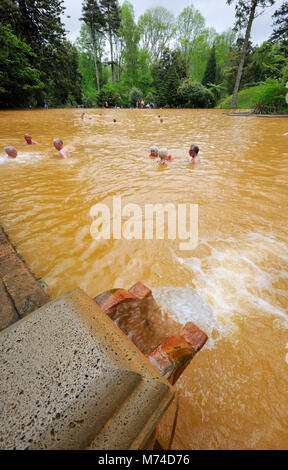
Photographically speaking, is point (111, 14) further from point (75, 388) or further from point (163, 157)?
point (75, 388)

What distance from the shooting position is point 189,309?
A: 1.78m

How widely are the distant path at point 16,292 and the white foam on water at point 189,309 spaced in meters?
1.03

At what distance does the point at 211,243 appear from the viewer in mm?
2555

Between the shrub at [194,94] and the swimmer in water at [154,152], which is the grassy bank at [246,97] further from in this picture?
the swimmer in water at [154,152]

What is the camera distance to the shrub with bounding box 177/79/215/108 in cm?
2645

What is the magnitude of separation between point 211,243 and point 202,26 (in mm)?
57884

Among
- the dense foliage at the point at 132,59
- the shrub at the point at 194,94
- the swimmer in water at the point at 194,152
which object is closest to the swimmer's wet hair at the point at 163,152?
the swimmer in water at the point at 194,152

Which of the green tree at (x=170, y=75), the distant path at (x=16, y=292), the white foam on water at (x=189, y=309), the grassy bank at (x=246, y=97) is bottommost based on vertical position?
the white foam on water at (x=189, y=309)

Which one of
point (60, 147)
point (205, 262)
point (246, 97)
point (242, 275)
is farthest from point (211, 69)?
point (242, 275)

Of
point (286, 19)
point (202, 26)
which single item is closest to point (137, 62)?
point (202, 26)

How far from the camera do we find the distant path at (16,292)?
4.09 ft

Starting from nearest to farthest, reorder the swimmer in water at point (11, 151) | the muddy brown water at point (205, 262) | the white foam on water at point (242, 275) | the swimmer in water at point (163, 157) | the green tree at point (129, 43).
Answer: the muddy brown water at point (205, 262) → the white foam on water at point (242, 275) → the swimmer in water at point (163, 157) → the swimmer in water at point (11, 151) → the green tree at point (129, 43)

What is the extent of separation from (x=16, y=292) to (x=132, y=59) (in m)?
54.0

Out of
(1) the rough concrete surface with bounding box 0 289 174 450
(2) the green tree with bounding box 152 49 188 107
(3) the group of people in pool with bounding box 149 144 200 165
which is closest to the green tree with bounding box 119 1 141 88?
(2) the green tree with bounding box 152 49 188 107
